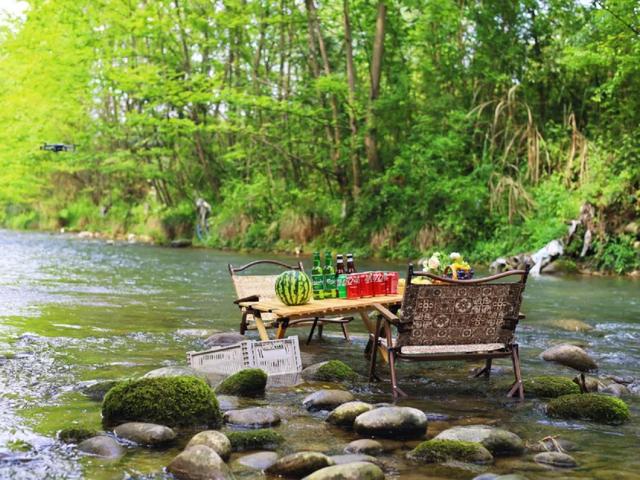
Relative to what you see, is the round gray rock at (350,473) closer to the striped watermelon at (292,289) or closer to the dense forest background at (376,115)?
the striped watermelon at (292,289)

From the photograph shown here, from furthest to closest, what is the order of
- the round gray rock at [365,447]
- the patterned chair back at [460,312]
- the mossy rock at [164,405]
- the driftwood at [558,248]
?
the driftwood at [558,248]
the patterned chair back at [460,312]
the mossy rock at [164,405]
the round gray rock at [365,447]

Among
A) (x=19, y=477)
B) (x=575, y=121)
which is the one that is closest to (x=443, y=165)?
(x=575, y=121)

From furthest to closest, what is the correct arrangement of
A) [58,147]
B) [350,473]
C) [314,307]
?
[58,147]
[314,307]
[350,473]

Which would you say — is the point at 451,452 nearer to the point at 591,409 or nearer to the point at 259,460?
the point at 259,460

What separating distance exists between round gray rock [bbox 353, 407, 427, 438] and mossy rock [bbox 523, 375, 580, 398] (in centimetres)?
157

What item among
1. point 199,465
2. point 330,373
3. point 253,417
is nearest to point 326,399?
point 253,417

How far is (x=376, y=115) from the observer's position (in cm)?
2253

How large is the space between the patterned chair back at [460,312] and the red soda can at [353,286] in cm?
132

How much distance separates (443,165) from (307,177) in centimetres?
636

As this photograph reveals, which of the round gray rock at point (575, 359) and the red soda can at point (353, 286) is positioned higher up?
the red soda can at point (353, 286)

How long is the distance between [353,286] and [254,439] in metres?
2.66

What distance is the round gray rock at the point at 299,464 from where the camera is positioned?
400 centimetres

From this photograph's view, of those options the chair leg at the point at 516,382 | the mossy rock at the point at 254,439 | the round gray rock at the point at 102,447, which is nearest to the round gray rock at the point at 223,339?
the chair leg at the point at 516,382

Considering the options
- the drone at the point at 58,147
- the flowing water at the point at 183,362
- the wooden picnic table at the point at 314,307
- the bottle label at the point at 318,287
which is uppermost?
the drone at the point at 58,147
